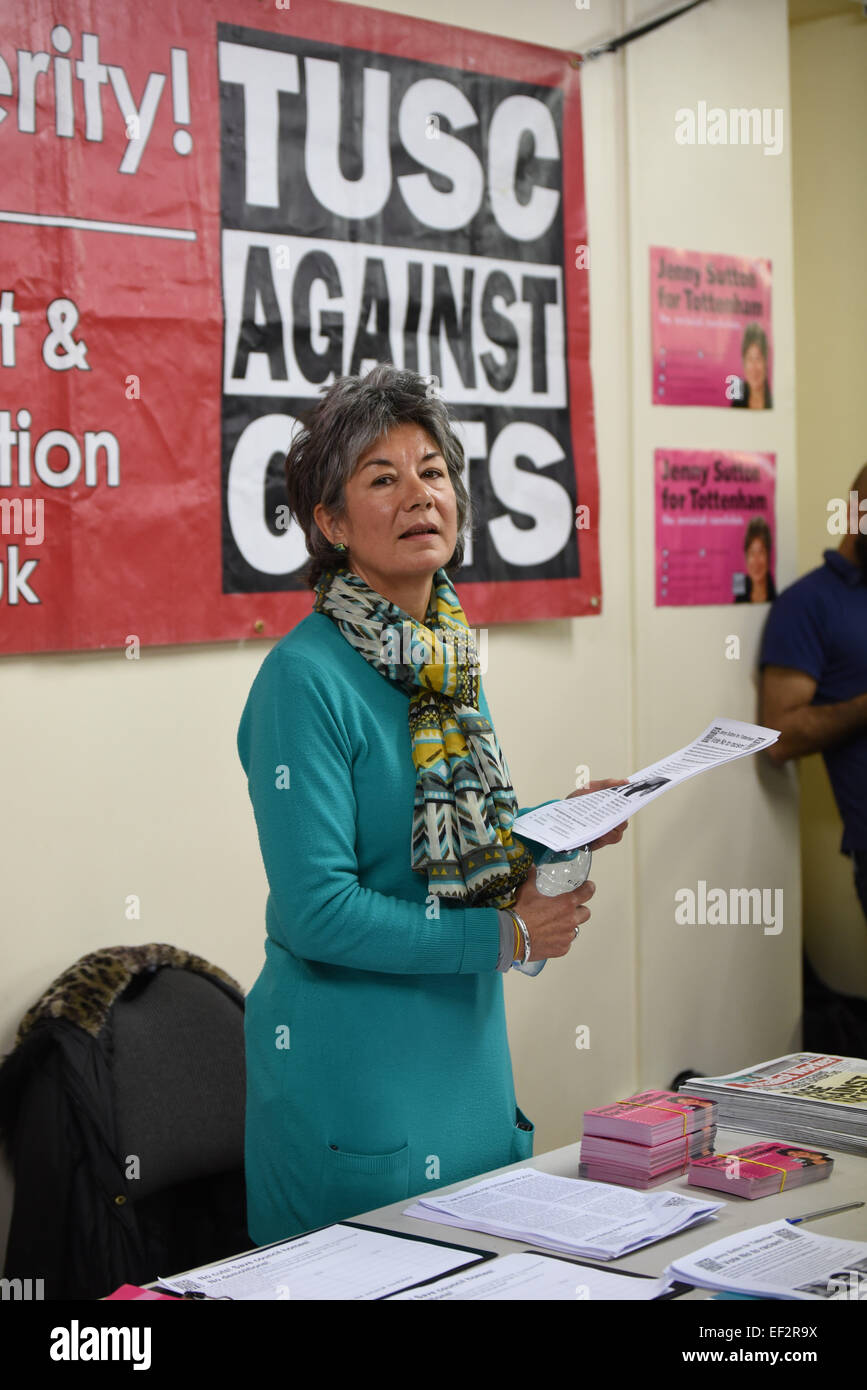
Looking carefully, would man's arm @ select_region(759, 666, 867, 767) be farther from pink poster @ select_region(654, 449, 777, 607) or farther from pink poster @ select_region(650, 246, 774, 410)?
pink poster @ select_region(650, 246, 774, 410)

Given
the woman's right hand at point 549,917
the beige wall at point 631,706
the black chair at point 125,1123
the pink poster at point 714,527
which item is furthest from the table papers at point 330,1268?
the pink poster at point 714,527

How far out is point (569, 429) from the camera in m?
3.51

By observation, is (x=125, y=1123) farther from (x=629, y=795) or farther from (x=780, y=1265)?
(x=780, y=1265)

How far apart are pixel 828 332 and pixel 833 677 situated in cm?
119

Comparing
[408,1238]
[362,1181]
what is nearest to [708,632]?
[362,1181]

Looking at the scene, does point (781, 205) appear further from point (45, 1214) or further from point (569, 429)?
point (45, 1214)

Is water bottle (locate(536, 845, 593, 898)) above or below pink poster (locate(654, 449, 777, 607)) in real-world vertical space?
below

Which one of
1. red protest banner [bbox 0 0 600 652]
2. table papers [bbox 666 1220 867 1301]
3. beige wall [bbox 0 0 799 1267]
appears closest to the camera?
table papers [bbox 666 1220 867 1301]

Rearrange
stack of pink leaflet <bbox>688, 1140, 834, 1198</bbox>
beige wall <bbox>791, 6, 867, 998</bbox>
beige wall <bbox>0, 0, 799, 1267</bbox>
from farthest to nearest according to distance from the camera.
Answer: beige wall <bbox>791, 6, 867, 998</bbox>
beige wall <bbox>0, 0, 799, 1267</bbox>
stack of pink leaflet <bbox>688, 1140, 834, 1198</bbox>

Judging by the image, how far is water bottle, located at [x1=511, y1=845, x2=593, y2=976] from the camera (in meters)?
1.88

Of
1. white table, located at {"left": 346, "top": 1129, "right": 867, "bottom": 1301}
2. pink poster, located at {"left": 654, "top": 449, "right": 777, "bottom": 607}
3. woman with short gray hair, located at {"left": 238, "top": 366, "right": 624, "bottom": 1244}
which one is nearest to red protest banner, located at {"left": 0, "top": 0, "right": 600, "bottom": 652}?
pink poster, located at {"left": 654, "top": 449, "right": 777, "bottom": 607}

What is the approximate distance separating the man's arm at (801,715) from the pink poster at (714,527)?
0.26 m

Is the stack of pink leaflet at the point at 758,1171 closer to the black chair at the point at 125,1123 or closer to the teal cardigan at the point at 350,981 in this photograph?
the teal cardigan at the point at 350,981

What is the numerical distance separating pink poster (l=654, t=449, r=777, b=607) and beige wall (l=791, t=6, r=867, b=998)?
1.39ft
